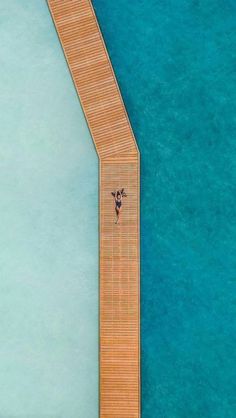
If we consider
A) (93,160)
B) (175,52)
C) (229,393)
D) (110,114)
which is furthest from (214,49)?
(229,393)

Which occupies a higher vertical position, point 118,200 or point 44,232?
point 118,200

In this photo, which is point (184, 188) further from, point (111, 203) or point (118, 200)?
point (111, 203)

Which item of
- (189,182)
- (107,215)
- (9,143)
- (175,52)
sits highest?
(175,52)

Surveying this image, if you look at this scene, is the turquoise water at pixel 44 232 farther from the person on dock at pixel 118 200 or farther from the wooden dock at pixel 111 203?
the person on dock at pixel 118 200

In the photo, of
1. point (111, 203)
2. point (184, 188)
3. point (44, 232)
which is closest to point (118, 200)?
point (111, 203)

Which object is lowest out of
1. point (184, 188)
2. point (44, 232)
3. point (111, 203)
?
point (44, 232)

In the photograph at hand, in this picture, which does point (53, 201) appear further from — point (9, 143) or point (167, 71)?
point (167, 71)

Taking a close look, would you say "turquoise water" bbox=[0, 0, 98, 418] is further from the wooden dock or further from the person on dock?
the person on dock
